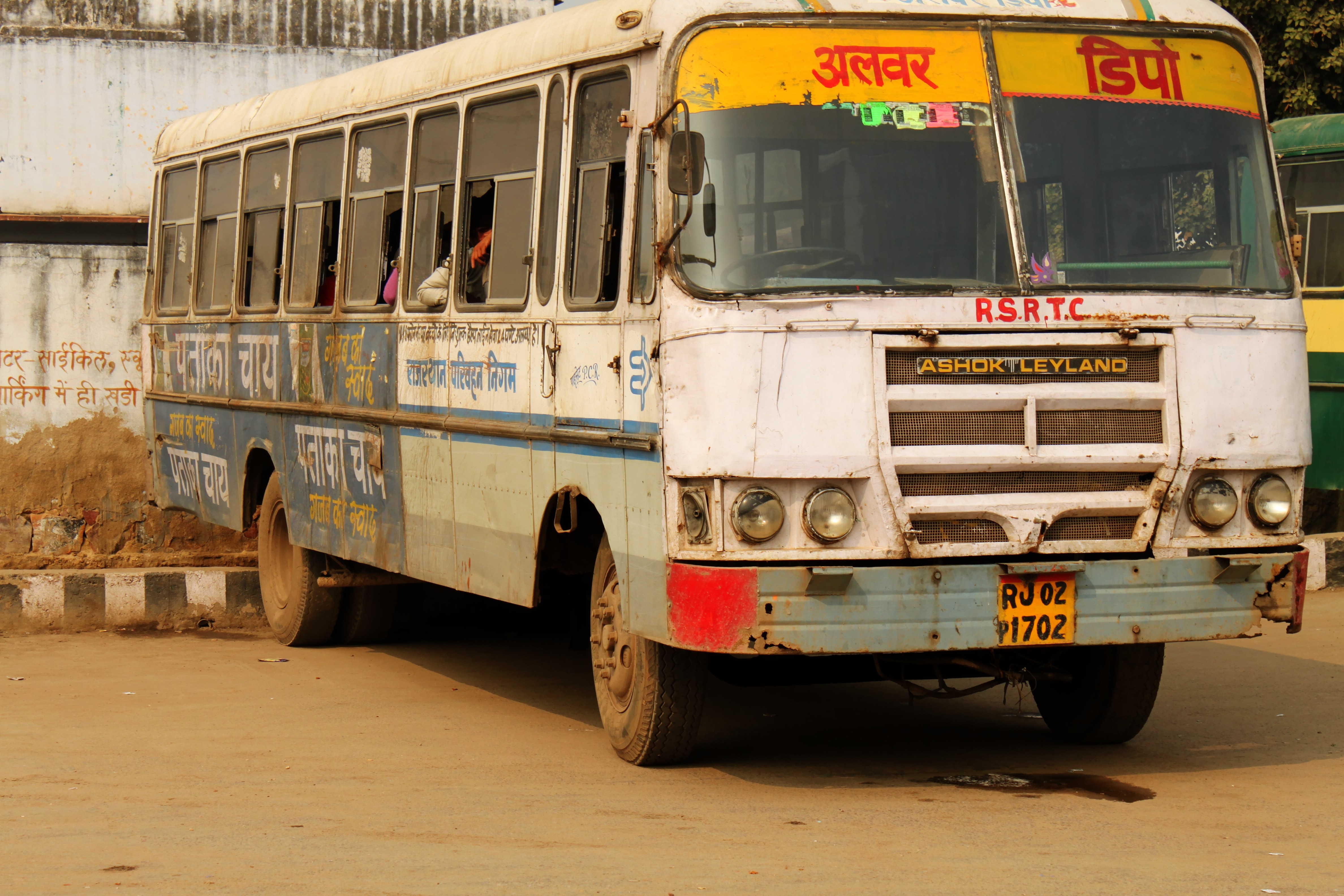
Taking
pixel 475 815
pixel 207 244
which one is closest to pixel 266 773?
pixel 475 815

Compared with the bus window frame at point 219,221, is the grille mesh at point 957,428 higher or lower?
lower

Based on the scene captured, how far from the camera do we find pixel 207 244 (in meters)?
11.7

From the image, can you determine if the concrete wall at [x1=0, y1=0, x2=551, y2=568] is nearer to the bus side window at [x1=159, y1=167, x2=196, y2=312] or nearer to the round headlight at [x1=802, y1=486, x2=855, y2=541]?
the bus side window at [x1=159, y1=167, x2=196, y2=312]

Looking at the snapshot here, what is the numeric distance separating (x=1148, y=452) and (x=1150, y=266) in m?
0.65

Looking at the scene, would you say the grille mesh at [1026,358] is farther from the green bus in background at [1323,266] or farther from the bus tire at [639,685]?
the green bus in background at [1323,266]

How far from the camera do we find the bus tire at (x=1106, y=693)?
23.4 ft

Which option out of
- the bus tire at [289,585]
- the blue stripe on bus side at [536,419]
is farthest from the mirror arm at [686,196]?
the bus tire at [289,585]

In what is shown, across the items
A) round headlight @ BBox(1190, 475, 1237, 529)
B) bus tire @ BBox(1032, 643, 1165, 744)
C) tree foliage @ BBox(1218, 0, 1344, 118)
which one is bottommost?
bus tire @ BBox(1032, 643, 1165, 744)

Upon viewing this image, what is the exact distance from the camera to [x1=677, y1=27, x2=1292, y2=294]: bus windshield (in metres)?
6.12

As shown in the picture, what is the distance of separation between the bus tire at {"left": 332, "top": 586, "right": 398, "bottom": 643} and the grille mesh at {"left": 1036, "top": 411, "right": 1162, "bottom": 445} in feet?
17.6

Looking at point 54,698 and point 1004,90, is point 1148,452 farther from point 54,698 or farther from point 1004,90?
point 54,698

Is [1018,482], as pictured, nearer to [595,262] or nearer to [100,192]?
[595,262]

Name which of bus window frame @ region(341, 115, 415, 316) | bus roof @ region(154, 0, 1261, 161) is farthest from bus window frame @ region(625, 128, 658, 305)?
bus window frame @ region(341, 115, 415, 316)

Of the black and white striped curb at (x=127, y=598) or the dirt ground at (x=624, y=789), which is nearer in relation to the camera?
the dirt ground at (x=624, y=789)
